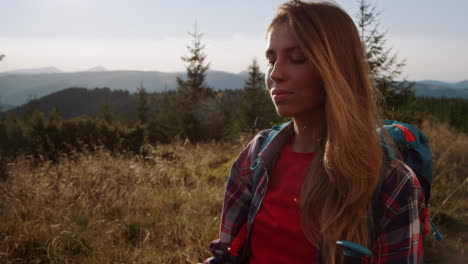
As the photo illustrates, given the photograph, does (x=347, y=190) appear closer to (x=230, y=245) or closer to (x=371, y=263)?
(x=371, y=263)

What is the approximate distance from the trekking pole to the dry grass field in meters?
1.75

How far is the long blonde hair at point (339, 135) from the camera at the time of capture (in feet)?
3.51

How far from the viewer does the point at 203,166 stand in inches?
219

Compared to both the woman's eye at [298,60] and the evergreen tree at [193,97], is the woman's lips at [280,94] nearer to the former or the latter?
the woman's eye at [298,60]

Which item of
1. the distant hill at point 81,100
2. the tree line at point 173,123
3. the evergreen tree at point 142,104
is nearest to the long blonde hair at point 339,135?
the tree line at point 173,123

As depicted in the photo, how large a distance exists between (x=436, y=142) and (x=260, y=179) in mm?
5961

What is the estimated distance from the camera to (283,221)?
1263mm

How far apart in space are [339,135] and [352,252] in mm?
388

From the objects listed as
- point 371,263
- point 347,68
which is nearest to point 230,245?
point 371,263

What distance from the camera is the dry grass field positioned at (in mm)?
2660

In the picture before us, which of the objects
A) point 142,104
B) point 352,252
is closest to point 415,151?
point 352,252

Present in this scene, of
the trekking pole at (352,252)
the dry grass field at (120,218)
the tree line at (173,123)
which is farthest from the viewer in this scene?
the tree line at (173,123)

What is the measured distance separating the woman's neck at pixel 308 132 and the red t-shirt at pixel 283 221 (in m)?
0.04

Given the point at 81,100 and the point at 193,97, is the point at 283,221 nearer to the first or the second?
the point at 193,97
